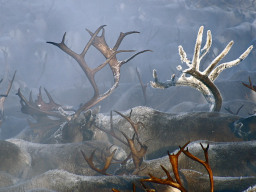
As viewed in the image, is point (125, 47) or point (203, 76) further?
point (125, 47)

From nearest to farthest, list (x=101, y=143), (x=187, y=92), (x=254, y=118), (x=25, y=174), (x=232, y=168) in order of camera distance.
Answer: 1. (x=232, y=168)
2. (x=254, y=118)
3. (x=25, y=174)
4. (x=101, y=143)
5. (x=187, y=92)

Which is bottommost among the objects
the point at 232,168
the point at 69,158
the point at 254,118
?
the point at 69,158

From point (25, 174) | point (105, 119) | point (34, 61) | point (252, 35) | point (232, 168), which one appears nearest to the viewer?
point (232, 168)

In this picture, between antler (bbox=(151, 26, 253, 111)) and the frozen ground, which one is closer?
antler (bbox=(151, 26, 253, 111))

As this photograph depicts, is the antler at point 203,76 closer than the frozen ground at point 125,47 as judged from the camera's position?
Yes

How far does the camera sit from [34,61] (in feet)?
95.1

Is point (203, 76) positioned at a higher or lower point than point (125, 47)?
lower

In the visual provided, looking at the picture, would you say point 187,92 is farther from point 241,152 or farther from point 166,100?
point 241,152

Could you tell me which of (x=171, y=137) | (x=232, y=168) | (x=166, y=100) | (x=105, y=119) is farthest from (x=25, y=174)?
(x=166, y=100)

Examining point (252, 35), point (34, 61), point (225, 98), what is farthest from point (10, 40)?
point (225, 98)

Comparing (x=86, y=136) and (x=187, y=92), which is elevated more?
(x=187, y=92)

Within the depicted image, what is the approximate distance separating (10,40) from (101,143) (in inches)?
1413

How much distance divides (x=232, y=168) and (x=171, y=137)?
1.20m

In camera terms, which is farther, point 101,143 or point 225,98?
point 225,98
